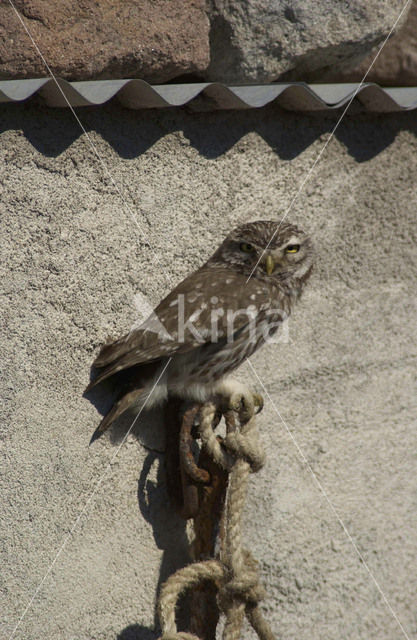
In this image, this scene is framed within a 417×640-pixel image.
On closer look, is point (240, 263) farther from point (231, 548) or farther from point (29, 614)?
point (29, 614)

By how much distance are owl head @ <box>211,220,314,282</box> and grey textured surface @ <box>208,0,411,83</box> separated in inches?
17.8

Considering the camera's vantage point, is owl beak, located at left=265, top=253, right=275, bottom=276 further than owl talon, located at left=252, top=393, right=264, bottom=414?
Yes

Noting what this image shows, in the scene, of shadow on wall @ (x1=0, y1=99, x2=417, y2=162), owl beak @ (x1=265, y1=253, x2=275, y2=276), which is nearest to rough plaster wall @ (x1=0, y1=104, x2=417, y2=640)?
shadow on wall @ (x1=0, y1=99, x2=417, y2=162)

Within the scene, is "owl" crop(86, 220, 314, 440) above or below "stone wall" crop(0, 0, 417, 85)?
below

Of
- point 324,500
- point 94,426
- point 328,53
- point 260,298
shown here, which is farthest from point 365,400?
point 328,53

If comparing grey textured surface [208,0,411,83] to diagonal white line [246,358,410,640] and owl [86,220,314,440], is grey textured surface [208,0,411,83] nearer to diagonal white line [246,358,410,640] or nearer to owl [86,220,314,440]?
owl [86,220,314,440]

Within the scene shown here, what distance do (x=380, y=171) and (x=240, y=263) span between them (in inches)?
21.1

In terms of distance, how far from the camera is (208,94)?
1.82 metres

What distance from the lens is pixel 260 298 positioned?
1952mm

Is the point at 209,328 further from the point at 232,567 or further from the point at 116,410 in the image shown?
the point at 232,567

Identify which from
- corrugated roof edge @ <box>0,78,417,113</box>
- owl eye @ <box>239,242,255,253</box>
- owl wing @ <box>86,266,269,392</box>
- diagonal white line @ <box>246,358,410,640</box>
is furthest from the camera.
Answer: diagonal white line @ <box>246,358,410,640</box>

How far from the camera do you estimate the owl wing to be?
1674 millimetres

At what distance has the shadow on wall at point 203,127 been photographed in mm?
1625

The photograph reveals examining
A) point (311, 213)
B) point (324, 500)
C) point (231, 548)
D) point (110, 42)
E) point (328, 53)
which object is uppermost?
point (110, 42)
